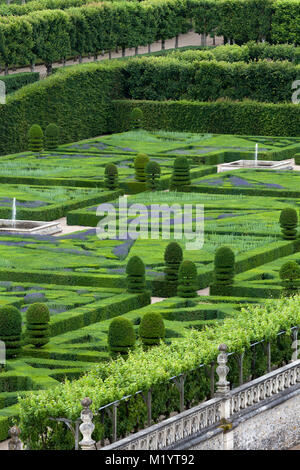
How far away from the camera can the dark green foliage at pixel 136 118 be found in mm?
66450

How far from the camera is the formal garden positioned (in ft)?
78.5

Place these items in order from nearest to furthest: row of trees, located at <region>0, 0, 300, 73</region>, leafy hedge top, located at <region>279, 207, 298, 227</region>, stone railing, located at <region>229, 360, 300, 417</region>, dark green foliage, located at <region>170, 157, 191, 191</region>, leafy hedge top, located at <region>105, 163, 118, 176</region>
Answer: stone railing, located at <region>229, 360, 300, 417</region> → leafy hedge top, located at <region>279, 207, 298, 227</region> → leafy hedge top, located at <region>105, 163, 118, 176</region> → dark green foliage, located at <region>170, 157, 191, 191</region> → row of trees, located at <region>0, 0, 300, 73</region>

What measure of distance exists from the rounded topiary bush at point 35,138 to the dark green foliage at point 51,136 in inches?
24.5

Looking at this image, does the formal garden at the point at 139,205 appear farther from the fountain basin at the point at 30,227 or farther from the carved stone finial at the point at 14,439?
the carved stone finial at the point at 14,439

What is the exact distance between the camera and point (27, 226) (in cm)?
4450

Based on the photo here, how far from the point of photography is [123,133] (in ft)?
216

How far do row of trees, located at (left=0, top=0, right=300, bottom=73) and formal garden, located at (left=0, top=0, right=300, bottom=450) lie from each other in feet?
0.38

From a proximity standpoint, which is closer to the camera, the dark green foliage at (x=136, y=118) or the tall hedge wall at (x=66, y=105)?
A: the tall hedge wall at (x=66, y=105)

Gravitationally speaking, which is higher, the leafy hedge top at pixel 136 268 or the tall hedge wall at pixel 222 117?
the tall hedge wall at pixel 222 117

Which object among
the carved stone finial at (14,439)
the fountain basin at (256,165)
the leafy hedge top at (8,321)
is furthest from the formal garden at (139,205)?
the carved stone finial at (14,439)

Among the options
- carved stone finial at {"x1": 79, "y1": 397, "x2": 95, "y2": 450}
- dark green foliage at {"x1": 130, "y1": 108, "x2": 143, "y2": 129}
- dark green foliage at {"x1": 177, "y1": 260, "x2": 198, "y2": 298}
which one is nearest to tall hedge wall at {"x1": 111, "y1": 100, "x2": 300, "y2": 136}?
dark green foliage at {"x1": 130, "y1": 108, "x2": 143, "y2": 129}

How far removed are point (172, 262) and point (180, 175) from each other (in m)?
15.9

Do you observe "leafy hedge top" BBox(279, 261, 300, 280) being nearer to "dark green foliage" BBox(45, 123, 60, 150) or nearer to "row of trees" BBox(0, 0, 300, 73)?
"dark green foliage" BBox(45, 123, 60, 150)
